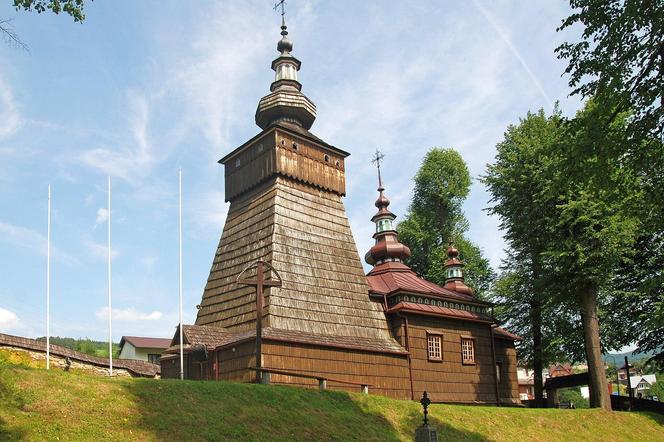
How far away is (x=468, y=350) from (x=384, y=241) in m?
7.72

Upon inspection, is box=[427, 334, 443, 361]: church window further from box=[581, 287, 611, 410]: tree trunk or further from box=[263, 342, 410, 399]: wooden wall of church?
box=[581, 287, 611, 410]: tree trunk

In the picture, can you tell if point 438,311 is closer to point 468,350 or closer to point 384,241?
point 468,350

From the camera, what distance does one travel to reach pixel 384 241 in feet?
110

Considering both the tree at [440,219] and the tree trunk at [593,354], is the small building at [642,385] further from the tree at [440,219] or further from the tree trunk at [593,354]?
the tree trunk at [593,354]

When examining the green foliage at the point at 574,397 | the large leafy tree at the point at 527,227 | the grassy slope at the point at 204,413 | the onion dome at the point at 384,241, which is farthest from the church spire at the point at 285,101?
the green foliage at the point at 574,397

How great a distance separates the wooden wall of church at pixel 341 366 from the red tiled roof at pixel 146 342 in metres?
27.4

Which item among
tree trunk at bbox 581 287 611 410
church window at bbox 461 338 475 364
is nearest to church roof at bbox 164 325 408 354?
church window at bbox 461 338 475 364

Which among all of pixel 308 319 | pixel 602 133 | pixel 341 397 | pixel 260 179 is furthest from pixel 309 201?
pixel 602 133

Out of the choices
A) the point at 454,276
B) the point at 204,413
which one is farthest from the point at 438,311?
the point at 204,413

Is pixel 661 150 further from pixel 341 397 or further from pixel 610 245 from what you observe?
pixel 610 245

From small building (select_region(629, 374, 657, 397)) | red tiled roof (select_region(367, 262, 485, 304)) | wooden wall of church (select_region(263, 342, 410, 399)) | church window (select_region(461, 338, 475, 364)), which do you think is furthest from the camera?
small building (select_region(629, 374, 657, 397))

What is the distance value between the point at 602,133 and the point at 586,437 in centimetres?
1465

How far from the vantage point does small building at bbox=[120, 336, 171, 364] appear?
4803 centimetres

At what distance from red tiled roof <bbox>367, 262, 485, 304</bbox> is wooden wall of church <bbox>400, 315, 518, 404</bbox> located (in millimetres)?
1190
